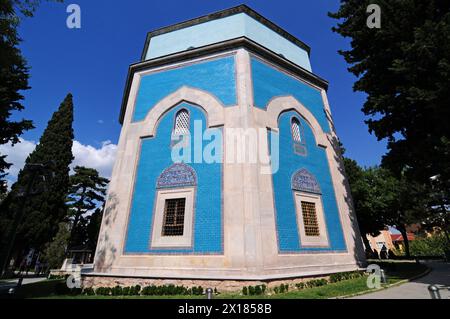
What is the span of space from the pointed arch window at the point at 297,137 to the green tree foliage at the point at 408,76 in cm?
321

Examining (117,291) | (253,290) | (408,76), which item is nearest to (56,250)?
(117,291)

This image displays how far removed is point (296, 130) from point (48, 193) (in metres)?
22.8

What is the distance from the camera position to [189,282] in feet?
31.0

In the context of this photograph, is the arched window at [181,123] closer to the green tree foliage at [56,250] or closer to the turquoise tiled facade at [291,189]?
the turquoise tiled facade at [291,189]

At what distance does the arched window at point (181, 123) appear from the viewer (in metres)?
12.8

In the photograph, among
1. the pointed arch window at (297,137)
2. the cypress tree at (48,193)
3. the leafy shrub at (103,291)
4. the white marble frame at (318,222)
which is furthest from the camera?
the cypress tree at (48,193)

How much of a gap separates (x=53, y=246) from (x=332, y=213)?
2455 cm

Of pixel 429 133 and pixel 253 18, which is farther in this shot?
pixel 253 18

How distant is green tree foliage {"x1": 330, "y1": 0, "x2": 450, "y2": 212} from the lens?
852 cm

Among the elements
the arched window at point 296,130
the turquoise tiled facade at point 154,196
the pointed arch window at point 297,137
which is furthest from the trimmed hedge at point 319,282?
the arched window at point 296,130

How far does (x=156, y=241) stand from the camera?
1077 cm

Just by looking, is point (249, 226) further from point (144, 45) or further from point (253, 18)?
point (144, 45)

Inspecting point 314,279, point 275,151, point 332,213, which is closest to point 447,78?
point 275,151
